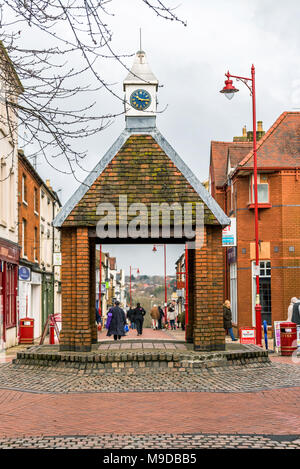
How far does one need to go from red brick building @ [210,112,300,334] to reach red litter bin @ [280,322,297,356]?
30.7ft

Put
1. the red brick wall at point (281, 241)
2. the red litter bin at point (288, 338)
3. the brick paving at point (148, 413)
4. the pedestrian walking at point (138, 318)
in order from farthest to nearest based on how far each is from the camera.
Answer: the pedestrian walking at point (138, 318) < the red brick wall at point (281, 241) < the red litter bin at point (288, 338) < the brick paving at point (148, 413)

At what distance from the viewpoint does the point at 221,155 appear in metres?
37.6

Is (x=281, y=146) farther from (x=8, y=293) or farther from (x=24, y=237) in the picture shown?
(x=8, y=293)

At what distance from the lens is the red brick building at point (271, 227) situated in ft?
91.2

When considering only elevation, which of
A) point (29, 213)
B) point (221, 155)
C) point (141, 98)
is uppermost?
point (221, 155)

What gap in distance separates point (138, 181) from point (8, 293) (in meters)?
11.7

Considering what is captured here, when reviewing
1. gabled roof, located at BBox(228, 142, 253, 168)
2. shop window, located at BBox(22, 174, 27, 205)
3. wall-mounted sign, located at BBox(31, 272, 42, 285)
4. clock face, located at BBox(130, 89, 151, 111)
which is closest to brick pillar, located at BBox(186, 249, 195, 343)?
clock face, located at BBox(130, 89, 151, 111)

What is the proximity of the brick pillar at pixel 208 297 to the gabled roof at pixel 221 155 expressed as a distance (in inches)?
760

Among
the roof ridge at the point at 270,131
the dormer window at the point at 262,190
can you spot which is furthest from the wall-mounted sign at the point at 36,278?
the roof ridge at the point at 270,131

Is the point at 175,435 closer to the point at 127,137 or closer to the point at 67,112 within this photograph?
the point at 67,112

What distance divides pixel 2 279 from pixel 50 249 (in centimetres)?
1736

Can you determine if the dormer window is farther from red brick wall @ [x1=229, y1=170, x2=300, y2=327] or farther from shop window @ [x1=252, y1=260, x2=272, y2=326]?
shop window @ [x1=252, y1=260, x2=272, y2=326]

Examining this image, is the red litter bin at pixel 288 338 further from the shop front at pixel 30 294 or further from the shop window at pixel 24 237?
the shop window at pixel 24 237

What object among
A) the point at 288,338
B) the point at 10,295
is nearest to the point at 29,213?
the point at 10,295
